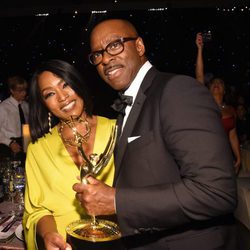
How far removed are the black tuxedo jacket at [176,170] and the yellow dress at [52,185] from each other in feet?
1.73

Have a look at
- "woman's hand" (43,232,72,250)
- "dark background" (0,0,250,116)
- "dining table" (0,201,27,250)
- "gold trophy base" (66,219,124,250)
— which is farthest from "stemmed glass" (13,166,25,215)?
"dark background" (0,0,250,116)

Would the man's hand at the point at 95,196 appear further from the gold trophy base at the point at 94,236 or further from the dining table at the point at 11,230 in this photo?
the dining table at the point at 11,230

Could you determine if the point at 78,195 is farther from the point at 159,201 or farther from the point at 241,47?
the point at 241,47

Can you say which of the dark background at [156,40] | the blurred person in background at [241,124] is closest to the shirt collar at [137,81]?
the blurred person in background at [241,124]

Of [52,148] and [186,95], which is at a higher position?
[186,95]

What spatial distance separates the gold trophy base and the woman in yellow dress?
230mm

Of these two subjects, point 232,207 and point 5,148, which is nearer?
point 232,207

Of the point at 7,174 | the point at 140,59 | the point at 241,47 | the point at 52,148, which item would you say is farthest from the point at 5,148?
the point at 241,47

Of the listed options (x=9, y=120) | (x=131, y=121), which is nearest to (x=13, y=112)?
(x=9, y=120)

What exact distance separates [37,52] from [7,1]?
2.62m

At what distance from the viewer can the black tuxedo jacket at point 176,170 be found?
1146 millimetres

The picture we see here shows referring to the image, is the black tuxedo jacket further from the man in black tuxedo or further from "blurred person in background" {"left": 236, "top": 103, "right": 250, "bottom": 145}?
"blurred person in background" {"left": 236, "top": 103, "right": 250, "bottom": 145}

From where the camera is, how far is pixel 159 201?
1.17 metres

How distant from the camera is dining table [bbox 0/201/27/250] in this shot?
1829 mm
